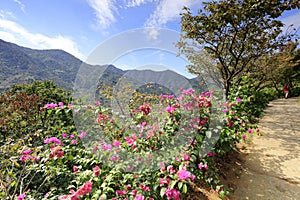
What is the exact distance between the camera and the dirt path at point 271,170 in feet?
6.27

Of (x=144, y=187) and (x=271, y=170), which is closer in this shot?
(x=144, y=187)

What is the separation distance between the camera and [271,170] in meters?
2.40

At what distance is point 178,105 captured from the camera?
1555mm

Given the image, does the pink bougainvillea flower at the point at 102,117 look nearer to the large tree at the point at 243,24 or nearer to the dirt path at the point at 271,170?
the dirt path at the point at 271,170

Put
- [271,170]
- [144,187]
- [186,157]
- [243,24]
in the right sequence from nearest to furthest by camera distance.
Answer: [144,187] → [186,157] → [271,170] → [243,24]

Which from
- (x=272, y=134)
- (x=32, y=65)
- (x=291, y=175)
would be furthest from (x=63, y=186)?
(x=32, y=65)

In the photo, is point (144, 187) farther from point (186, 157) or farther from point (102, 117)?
point (102, 117)

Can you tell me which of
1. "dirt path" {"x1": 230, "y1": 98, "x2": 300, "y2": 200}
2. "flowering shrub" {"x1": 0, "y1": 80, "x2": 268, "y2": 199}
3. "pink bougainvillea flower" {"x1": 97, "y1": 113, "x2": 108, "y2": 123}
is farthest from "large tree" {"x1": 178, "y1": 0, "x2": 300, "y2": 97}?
"pink bougainvillea flower" {"x1": 97, "y1": 113, "x2": 108, "y2": 123}

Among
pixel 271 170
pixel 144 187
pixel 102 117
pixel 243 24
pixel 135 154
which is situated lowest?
pixel 271 170

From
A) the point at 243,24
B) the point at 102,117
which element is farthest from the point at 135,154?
the point at 243,24

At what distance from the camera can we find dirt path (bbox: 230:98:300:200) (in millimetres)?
1911

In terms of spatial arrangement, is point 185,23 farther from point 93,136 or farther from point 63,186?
point 63,186

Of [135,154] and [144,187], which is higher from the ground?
[135,154]

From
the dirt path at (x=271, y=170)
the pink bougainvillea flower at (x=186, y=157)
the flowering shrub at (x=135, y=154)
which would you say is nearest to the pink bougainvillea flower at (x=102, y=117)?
the flowering shrub at (x=135, y=154)
